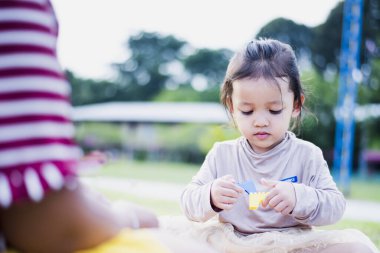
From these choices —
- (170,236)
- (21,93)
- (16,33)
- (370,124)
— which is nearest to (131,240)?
(170,236)

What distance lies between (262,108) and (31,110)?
1217 mm

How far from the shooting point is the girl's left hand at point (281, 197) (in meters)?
1.73

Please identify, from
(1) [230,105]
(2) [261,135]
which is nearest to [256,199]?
(2) [261,135]

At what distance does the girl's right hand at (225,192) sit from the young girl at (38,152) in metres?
0.82

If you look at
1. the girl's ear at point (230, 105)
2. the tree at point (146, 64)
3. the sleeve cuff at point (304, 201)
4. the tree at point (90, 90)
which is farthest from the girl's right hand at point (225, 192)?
the tree at point (146, 64)

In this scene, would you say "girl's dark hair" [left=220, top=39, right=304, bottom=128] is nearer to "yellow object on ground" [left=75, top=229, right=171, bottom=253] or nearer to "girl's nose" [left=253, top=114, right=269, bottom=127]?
"girl's nose" [left=253, top=114, right=269, bottom=127]

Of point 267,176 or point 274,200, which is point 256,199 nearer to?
point 274,200

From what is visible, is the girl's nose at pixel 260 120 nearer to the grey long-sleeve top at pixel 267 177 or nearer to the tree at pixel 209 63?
the grey long-sleeve top at pixel 267 177

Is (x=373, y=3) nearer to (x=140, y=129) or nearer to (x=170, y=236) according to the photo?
(x=140, y=129)

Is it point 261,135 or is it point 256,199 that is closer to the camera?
point 256,199

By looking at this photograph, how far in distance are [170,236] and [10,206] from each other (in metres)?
0.39

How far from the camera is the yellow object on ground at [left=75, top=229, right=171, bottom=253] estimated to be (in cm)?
103

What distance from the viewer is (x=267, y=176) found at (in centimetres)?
211

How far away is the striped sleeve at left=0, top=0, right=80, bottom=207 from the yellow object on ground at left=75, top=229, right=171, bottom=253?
18 cm
